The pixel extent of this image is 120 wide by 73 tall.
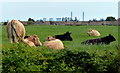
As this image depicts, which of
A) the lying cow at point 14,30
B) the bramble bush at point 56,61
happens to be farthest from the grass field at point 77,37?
the lying cow at point 14,30

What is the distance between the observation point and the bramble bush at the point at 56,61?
582 centimetres

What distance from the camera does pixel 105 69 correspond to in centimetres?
628

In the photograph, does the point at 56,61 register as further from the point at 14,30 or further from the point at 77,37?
the point at 77,37

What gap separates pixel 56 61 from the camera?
6359mm

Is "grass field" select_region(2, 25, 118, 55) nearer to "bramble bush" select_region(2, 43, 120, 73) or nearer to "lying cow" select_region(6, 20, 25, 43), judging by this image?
"bramble bush" select_region(2, 43, 120, 73)

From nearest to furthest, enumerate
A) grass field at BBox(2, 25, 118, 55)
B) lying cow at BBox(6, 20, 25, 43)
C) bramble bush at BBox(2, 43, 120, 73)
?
bramble bush at BBox(2, 43, 120, 73)
grass field at BBox(2, 25, 118, 55)
lying cow at BBox(6, 20, 25, 43)

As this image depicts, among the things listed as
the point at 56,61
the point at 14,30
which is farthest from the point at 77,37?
the point at 56,61

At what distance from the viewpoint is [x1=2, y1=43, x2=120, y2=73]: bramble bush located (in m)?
5.82

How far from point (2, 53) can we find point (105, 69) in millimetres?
2114

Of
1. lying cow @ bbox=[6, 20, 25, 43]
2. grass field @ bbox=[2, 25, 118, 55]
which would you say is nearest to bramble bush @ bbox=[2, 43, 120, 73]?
grass field @ bbox=[2, 25, 118, 55]

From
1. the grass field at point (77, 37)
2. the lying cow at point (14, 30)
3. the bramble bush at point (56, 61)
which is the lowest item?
the grass field at point (77, 37)

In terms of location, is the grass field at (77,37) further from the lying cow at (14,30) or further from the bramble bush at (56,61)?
the lying cow at (14,30)

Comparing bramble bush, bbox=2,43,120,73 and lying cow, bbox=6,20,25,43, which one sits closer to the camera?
bramble bush, bbox=2,43,120,73

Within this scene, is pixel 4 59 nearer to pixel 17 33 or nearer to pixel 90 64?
pixel 90 64
